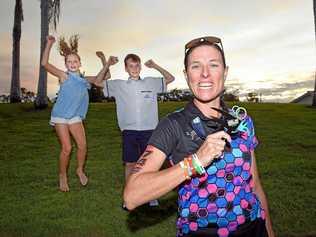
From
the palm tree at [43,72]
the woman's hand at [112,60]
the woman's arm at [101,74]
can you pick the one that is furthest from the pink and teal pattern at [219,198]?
the palm tree at [43,72]

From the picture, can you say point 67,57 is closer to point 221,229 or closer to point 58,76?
point 58,76

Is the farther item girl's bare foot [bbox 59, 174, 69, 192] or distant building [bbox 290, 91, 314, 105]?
distant building [bbox 290, 91, 314, 105]

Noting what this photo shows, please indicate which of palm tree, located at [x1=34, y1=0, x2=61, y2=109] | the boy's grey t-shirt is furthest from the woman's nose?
palm tree, located at [x1=34, y1=0, x2=61, y2=109]

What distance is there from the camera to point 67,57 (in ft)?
28.1

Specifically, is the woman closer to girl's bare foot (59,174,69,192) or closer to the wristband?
the wristband

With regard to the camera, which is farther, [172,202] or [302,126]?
[302,126]

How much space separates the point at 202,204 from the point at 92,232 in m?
4.83

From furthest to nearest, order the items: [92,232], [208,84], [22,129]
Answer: [22,129]
[92,232]
[208,84]

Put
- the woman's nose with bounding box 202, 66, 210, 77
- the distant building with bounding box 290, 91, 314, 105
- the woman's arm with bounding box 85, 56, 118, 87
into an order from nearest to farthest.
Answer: the woman's nose with bounding box 202, 66, 210, 77 → the woman's arm with bounding box 85, 56, 118, 87 → the distant building with bounding box 290, 91, 314, 105

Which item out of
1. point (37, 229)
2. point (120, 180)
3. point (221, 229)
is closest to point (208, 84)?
point (221, 229)

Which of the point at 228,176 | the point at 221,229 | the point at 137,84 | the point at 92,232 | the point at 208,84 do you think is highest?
the point at 137,84

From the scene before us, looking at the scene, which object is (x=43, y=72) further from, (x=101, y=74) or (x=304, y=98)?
(x=304, y=98)

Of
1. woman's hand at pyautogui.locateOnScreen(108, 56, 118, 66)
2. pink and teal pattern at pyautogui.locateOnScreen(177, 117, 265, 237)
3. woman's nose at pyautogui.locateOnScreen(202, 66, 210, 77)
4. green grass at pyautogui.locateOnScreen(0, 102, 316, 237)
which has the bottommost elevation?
green grass at pyautogui.locateOnScreen(0, 102, 316, 237)

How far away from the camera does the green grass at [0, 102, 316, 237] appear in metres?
7.55
